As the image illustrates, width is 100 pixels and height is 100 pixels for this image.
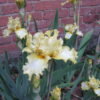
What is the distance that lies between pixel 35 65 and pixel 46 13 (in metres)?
1.75

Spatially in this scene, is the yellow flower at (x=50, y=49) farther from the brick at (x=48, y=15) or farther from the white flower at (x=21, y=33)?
the brick at (x=48, y=15)

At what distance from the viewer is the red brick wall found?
2.52 meters

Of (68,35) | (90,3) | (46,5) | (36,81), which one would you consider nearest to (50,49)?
(36,81)

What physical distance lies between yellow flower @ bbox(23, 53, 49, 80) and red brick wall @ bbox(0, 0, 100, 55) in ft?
4.76

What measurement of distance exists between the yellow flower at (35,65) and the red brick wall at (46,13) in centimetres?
145

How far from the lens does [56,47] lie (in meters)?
1.17

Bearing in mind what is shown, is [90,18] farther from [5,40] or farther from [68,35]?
[68,35]

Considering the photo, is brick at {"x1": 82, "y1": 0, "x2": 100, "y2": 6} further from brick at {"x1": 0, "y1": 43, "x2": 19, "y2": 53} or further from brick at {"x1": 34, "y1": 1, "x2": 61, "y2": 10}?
brick at {"x1": 0, "y1": 43, "x2": 19, "y2": 53}

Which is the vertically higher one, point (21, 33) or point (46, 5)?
point (21, 33)

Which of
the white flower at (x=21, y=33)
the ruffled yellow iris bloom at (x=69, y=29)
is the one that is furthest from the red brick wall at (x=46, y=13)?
the white flower at (x=21, y=33)

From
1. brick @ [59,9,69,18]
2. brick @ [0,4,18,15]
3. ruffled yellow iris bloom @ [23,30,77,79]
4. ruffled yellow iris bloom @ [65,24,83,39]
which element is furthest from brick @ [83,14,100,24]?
ruffled yellow iris bloom @ [23,30,77,79]

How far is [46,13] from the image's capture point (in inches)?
110

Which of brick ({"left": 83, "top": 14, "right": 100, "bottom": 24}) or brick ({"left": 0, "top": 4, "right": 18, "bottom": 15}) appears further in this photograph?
brick ({"left": 83, "top": 14, "right": 100, "bottom": 24})

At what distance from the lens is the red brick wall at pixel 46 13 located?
2.52m
